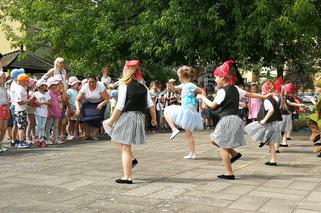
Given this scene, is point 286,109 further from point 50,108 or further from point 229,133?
point 50,108

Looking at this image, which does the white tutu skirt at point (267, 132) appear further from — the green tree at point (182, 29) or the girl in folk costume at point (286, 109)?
the green tree at point (182, 29)

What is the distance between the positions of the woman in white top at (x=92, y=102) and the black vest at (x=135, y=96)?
19.5ft

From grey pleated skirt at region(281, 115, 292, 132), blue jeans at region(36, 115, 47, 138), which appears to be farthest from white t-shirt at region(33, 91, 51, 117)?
grey pleated skirt at region(281, 115, 292, 132)

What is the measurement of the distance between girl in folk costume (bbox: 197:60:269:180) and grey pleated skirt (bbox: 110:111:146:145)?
121 centimetres

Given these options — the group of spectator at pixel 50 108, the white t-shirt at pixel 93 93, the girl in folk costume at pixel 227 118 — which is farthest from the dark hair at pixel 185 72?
the white t-shirt at pixel 93 93

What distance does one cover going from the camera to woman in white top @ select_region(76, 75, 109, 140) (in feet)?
44.5

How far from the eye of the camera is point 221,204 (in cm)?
611

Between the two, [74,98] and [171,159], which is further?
[74,98]

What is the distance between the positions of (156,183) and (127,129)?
943 millimetres

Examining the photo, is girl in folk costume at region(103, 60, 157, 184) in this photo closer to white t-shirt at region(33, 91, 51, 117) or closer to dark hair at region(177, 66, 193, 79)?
dark hair at region(177, 66, 193, 79)

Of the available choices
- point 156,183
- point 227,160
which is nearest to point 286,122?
point 227,160

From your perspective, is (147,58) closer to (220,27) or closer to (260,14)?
(220,27)

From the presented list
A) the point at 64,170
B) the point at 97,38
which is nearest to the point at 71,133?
the point at 97,38

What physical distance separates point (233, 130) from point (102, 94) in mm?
6539
